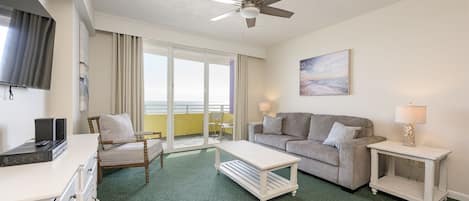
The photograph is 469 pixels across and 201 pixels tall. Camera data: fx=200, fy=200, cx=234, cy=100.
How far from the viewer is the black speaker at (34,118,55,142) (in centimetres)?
148

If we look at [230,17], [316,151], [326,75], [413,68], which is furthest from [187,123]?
[413,68]

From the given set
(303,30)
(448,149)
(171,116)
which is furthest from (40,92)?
(448,149)

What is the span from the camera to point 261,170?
6.79ft

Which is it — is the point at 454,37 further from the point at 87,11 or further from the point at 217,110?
the point at 87,11

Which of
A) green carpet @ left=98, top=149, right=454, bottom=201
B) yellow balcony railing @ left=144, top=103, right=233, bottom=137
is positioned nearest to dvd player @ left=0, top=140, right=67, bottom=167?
green carpet @ left=98, top=149, right=454, bottom=201

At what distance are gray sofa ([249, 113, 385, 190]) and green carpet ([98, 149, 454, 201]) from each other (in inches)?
6.8

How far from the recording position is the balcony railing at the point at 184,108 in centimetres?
407

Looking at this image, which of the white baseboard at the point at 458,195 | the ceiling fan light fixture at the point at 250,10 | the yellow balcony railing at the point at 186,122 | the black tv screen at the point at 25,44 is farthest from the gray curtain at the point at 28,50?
the white baseboard at the point at 458,195

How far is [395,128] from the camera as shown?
2777 millimetres

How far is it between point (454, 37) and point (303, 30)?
208 centimetres

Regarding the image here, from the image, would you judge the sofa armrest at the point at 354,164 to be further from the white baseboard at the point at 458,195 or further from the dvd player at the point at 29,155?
the dvd player at the point at 29,155

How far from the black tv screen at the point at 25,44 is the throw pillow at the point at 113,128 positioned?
3.59 ft

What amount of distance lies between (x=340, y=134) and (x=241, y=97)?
98.7 inches

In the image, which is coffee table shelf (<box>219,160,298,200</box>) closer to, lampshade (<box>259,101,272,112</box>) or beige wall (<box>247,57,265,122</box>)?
lampshade (<box>259,101,272,112</box>)
